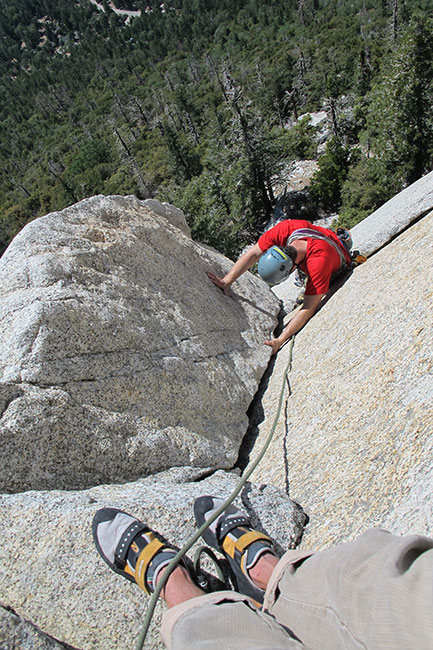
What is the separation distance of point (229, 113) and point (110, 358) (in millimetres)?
77515

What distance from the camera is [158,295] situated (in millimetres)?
5766

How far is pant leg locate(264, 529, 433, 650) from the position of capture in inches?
75.3

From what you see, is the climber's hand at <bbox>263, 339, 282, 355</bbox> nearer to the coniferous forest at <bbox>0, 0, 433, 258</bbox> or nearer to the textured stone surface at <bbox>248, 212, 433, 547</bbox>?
the textured stone surface at <bbox>248, 212, 433, 547</bbox>

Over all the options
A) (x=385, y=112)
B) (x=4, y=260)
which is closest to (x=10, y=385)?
(x=4, y=260)

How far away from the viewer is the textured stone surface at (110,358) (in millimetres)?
3904

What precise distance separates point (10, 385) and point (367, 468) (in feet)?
12.2

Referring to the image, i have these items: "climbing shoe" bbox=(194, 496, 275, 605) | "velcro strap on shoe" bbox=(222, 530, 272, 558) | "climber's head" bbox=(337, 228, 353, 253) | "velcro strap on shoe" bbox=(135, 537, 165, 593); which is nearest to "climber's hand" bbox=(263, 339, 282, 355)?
"climber's head" bbox=(337, 228, 353, 253)

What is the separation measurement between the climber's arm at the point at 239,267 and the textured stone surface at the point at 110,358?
0.37 metres

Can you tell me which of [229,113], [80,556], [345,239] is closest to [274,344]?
[345,239]

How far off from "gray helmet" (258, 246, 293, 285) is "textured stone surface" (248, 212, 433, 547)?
108cm

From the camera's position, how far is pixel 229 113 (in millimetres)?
70500

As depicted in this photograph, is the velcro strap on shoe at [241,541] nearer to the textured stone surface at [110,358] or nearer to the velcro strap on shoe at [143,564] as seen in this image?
the velcro strap on shoe at [143,564]

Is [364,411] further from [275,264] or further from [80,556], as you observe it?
[80,556]

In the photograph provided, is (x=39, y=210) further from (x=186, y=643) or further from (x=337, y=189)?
(x=186, y=643)
